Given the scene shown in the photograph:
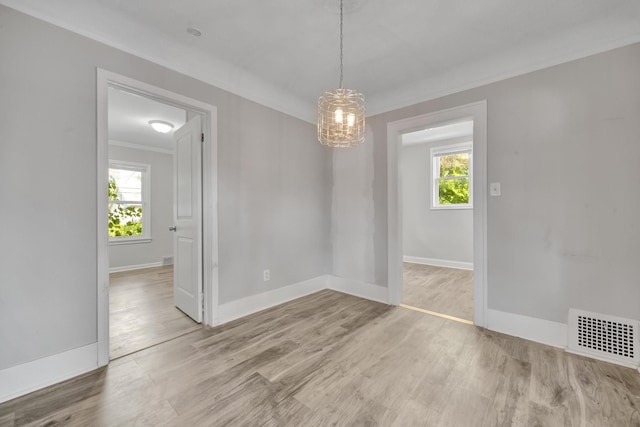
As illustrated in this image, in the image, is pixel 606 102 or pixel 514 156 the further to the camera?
pixel 514 156

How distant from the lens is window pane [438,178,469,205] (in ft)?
16.6

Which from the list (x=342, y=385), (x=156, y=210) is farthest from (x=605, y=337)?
(x=156, y=210)

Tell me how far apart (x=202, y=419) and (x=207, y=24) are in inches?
103

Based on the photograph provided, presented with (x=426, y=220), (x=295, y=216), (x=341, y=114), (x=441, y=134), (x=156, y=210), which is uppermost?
(x=441, y=134)

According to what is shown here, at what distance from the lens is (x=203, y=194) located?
8.30 ft

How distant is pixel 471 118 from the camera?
100 inches

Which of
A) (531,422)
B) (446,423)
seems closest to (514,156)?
(531,422)

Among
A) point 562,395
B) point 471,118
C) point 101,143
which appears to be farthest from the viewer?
point 471,118

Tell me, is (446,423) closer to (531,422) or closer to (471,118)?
(531,422)

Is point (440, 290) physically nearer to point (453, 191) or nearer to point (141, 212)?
point (453, 191)

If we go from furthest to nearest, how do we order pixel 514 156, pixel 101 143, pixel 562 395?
pixel 514 156 → pixel 101 143 → pixel 562 395

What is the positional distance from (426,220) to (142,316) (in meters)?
5.03

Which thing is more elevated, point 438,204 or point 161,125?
point 161,125

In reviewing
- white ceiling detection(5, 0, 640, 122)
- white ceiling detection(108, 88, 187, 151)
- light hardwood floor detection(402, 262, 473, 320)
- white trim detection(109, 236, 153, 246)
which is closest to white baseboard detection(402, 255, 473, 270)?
light hardwood floor detection(402, 262, 473, 320)
